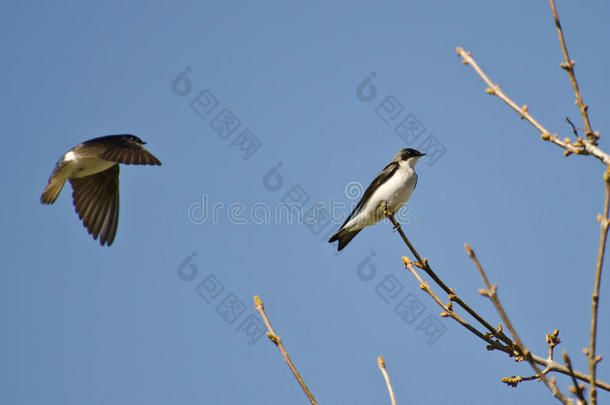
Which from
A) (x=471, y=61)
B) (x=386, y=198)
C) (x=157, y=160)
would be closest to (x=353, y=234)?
(x=386, y=198)

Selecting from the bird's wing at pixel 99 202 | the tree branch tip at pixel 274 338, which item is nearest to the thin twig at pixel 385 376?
the tree branch tip at pixel 274 338

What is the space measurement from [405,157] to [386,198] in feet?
3.02

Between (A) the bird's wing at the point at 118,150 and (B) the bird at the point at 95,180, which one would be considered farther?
(B) the bird at the point at 95,180

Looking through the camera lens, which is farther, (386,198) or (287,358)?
(386,198)

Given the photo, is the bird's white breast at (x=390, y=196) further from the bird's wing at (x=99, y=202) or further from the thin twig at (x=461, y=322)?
the thin twig at (x=461, y=322)

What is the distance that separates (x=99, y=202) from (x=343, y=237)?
276cm

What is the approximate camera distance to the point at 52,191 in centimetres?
678

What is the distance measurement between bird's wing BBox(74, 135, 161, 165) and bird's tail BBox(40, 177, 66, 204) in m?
0.49

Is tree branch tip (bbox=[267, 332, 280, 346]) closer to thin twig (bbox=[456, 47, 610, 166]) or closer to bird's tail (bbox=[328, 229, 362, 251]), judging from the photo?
thin twig (bbox=[456, 47, 610, 166])

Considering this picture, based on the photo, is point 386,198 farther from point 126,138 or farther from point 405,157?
point 126,138

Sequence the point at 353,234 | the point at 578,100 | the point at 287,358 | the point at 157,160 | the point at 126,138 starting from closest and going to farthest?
the point at 287,358, the point at 578,100, the point at 157,160, the point at 126,138, the point at 353,234

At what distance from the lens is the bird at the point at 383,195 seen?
6797 millimetres

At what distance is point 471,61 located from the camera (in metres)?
2.35

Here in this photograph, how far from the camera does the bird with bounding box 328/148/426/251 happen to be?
6797 mm
